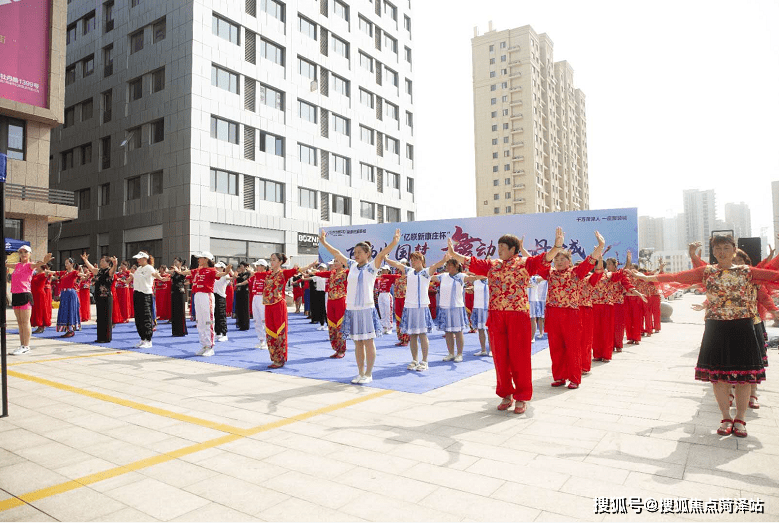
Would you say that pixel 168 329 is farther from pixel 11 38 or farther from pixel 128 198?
pixel 128 198

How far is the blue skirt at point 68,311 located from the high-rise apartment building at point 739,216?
117078 mm

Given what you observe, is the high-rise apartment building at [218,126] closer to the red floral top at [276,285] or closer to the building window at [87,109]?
the building window at [87,109]

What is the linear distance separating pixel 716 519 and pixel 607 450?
1189mm

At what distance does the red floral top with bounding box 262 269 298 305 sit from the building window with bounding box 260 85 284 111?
23.8m

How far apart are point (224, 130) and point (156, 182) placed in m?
4.75

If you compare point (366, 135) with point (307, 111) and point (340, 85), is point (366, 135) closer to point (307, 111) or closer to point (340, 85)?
point (340, 85)

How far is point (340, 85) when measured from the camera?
35.6 metres

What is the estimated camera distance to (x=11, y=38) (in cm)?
2052

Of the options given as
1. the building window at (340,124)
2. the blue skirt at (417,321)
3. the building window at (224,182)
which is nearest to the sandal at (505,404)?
the blue skirt at (417,321)

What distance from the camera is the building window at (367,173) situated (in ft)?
122

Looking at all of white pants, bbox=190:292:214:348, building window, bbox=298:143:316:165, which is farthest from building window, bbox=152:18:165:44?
white pants, bbox=190:292:214:348

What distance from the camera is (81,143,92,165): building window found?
3256cm

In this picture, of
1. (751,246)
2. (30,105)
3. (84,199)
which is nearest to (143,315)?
(751,246)

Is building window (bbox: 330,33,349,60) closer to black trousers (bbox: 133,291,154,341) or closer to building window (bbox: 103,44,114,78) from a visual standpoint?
building window (bbox: 103,44,114,78)
